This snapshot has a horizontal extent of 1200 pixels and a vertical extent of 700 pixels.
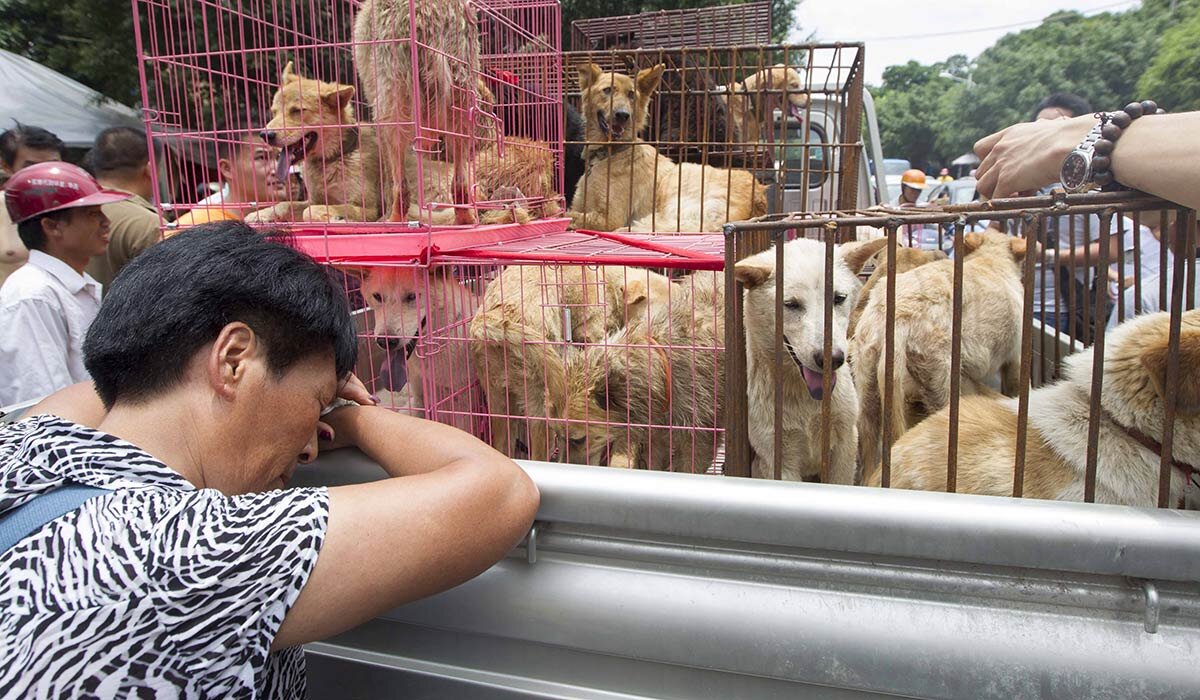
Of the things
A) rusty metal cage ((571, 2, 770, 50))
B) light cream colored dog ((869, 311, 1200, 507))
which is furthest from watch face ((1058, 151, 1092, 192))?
rusty metal cage ((571, 2, 770, 50))

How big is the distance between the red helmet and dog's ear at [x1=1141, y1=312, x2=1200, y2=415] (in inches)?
166

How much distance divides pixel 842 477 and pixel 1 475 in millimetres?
2954

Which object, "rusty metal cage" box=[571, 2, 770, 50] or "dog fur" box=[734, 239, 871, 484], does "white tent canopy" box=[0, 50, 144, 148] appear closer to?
"rusty metal cage" box=[571, 2, 770, 50]

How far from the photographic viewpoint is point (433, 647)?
51.3 inches

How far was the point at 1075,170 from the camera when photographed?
53.1 inches

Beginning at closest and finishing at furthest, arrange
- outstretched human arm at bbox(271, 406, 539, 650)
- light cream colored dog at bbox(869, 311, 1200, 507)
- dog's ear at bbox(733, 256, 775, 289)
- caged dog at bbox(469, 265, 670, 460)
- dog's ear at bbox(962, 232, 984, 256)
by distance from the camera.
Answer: outstretched human arm at bbox(271, 406, 539, 650), light cream colored dog at bbox(869, 311, 1200, 507), dog's ear at bbox(733, 256, 775, 289), caged dog at bbox(469, 265, 670, 460), dog's ear at bbox(962, 232, 984, 256)

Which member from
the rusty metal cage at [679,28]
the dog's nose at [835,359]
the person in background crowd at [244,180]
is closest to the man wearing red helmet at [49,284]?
the person in background crowd at [244,180]

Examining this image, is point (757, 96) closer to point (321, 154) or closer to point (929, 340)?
point (929, 340)

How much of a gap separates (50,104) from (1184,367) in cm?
1257

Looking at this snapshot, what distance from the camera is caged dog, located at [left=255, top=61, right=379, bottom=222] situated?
3.34 meters

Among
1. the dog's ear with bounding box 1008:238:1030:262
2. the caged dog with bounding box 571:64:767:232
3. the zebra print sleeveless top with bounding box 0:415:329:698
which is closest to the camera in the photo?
the zebra print sleeveless top with bounding box 0:415:329:698

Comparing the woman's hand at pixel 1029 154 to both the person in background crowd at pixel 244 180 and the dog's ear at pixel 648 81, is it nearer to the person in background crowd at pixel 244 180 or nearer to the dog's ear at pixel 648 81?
the person in background crowd at pixel 244 180

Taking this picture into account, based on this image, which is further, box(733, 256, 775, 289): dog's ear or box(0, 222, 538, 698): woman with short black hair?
box(733, 256, 775, 289): dog's ear

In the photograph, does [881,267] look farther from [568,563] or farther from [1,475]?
[1,475]
